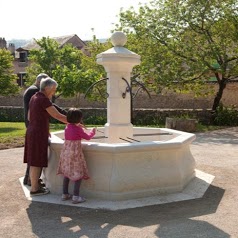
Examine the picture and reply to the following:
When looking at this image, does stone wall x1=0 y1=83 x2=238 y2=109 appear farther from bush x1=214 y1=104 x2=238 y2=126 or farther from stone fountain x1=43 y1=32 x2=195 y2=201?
stone fountain x1=43 y1=32 x2=195 y2=201

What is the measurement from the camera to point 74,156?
5012 millimetres

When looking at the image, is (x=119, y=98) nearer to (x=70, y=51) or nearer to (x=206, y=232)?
(x=206, y=232)

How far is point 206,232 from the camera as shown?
401cm

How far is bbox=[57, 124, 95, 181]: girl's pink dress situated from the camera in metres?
5.02

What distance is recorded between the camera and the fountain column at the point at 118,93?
250 inches

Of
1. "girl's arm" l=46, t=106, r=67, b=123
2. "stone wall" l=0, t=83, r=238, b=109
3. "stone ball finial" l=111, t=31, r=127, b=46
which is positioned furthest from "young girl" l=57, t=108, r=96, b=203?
"stone wall" l=0, t=83, r=238, b=109

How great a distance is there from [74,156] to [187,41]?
13401 mm

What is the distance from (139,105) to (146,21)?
368 inches

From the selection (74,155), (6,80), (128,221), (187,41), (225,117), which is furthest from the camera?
(6,80)

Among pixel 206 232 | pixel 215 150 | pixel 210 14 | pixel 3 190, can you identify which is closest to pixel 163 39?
pixel 210 14

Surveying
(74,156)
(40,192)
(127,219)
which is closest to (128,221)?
(127,219)

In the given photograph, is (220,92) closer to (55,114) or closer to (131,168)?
(131,168)

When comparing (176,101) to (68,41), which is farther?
(68,41)

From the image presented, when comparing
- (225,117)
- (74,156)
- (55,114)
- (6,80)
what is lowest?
(225,117)
